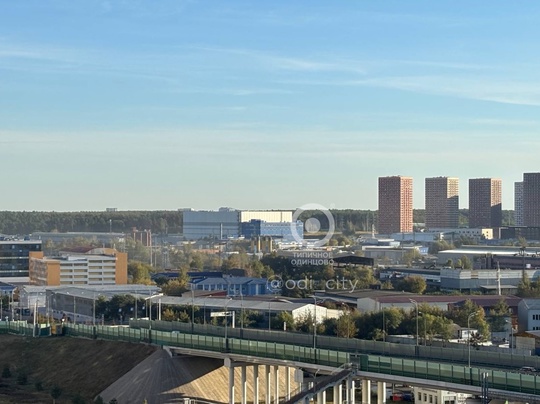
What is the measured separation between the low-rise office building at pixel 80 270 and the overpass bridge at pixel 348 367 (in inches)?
2238

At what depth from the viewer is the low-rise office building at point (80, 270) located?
11200 cm

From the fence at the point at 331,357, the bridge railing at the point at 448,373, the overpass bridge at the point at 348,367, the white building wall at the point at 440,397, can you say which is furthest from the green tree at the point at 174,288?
the bridge railing at the point at 448,373

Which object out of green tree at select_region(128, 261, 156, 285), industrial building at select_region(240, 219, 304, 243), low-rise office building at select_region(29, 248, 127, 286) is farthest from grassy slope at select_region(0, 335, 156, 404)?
industrial building at select_region(240, 219, 304, 243)

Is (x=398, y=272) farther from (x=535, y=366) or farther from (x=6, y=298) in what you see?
(x=535, y=366)

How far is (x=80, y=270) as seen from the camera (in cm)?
11438

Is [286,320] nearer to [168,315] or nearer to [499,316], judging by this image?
[168,315]

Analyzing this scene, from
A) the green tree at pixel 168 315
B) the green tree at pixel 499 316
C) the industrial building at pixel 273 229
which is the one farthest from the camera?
the industrial building at pixel 273 229

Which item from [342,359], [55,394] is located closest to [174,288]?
[55,394]

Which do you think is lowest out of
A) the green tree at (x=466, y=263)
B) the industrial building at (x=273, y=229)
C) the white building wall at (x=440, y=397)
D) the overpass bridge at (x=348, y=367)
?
the white building wall at (x=440, y=397)

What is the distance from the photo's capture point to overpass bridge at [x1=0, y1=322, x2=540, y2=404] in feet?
118

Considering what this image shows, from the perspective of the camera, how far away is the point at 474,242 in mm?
191125

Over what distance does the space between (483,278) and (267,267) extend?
23799 mm

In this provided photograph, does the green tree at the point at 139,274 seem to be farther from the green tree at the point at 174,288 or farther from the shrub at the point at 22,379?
the shrub at the point at 22,379

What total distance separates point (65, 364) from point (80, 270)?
59.8 m
